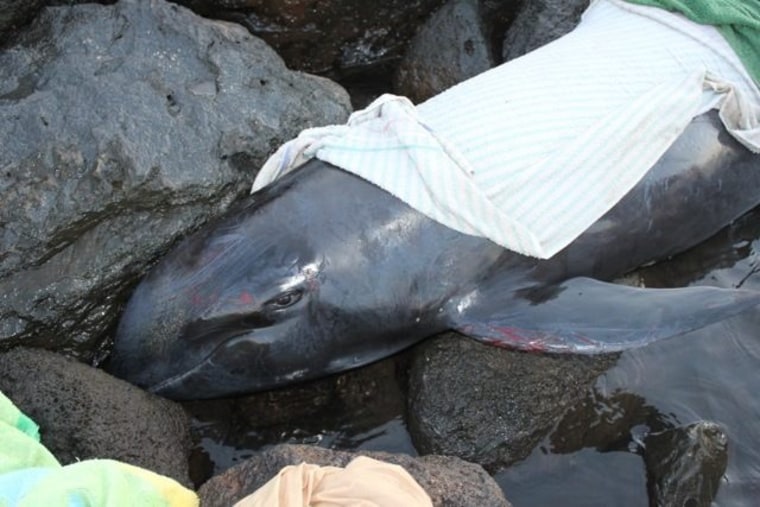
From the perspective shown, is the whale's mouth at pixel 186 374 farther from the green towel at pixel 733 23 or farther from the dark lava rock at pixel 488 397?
the green towel at pixel 733 23

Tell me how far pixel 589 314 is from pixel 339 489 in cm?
178

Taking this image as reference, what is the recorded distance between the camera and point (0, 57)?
205 inches

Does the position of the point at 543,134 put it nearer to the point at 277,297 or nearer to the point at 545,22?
the point at 277,297

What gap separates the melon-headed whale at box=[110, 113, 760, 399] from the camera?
4734 millimetres

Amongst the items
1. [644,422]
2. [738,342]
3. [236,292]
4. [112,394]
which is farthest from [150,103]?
[738,342]

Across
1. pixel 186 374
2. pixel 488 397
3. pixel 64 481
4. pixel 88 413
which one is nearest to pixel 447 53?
pixel 488 397

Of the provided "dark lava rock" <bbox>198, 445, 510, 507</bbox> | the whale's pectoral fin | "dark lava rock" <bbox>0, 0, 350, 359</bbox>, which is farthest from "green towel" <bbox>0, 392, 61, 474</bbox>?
the whale's pectoral fin

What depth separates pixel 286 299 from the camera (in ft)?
15.6

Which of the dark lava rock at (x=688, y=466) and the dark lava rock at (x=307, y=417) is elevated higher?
the dark lava rock at (x=307, y=417)

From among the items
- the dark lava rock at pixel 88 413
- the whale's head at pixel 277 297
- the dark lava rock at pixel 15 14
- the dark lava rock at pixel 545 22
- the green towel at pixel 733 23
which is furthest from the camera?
the dark lava rock at pixel 545 22

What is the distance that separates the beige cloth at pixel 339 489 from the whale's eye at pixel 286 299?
115 cm

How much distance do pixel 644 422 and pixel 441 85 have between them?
2.81 meters

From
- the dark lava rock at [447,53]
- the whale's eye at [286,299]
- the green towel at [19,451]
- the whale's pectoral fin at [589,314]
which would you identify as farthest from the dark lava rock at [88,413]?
the dark lava rock at [447,53]

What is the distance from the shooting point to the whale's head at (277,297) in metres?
4.73
